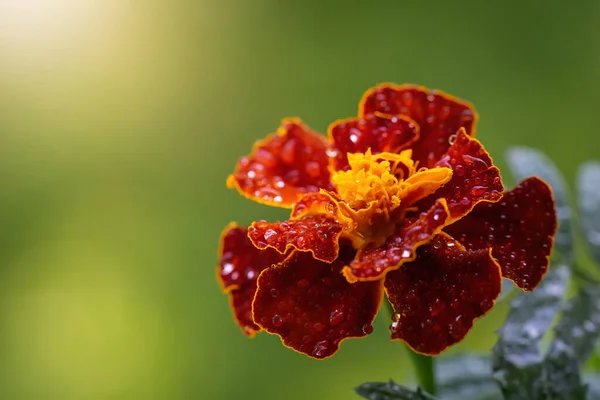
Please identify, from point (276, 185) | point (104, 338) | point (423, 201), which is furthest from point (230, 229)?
point (104, 338)

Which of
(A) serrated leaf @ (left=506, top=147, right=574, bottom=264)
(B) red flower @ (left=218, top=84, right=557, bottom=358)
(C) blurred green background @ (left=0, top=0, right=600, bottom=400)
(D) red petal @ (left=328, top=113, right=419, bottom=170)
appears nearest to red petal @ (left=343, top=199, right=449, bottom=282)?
(B) red flower @ (left=218, top=84, right=557, bottom=358)

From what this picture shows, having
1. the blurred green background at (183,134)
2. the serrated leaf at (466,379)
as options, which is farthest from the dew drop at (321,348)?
the blurred green background at (183,134)

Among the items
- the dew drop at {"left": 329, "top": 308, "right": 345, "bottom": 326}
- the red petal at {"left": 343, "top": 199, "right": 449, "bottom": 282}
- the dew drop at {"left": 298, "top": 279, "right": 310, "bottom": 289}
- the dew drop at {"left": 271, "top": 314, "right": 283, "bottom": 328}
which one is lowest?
the dew drop at {"left": 329, "top": 308, "right": 345, "bottom": 326}

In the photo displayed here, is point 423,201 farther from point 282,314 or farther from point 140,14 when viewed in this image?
point 140,14

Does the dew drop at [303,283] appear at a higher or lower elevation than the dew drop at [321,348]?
higher

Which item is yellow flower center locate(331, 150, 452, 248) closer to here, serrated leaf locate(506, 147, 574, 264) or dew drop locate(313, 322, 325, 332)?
dew drop locate(313, 322, 325, 332)

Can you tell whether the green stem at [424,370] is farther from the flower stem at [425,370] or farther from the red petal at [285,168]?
the red petal at [285,168]
